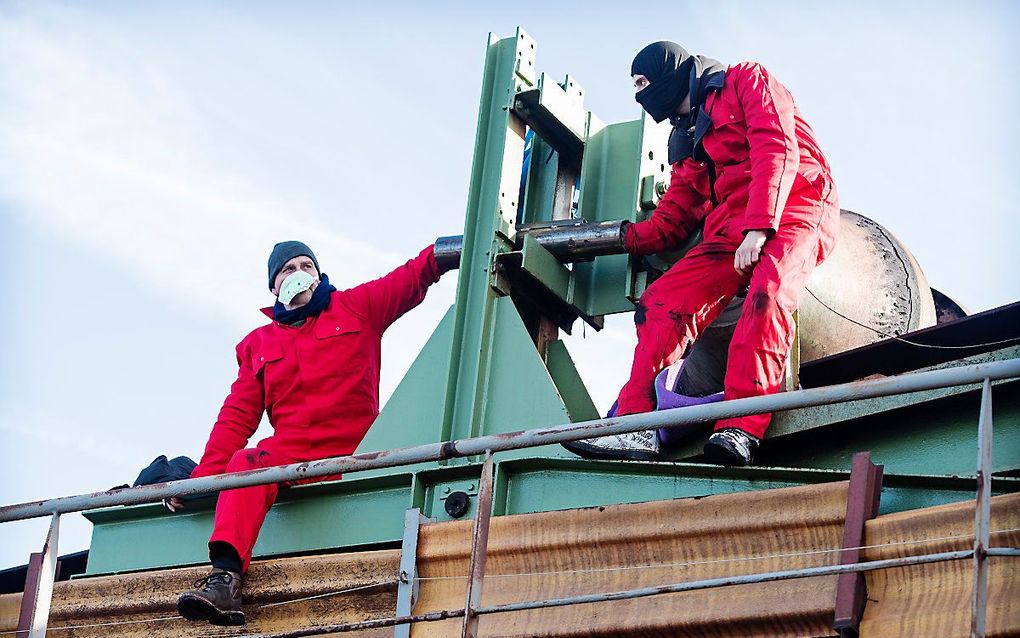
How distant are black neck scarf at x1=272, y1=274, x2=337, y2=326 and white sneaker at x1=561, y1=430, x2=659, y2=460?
6.74ft

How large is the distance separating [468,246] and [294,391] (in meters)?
1.09

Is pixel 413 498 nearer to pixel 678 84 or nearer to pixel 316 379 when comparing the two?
pixel 316 379

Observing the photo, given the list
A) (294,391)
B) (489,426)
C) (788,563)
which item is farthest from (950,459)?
(294,391)

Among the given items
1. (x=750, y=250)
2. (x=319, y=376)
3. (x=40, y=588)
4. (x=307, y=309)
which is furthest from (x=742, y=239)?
(x=40, y=588)

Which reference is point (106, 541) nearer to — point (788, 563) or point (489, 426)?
point (489, 426)

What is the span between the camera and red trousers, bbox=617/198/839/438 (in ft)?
20.9

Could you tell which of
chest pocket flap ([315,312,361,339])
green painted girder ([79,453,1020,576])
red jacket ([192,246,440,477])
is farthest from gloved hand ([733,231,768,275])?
chest pocket flap ([315,312,361,339])

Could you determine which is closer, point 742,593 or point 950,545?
point 950,545

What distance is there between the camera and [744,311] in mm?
6508

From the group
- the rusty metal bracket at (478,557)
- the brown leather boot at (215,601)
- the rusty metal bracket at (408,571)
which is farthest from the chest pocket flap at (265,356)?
the rusty metal bracket at (478,557)

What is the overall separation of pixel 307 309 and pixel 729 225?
91.3 inches

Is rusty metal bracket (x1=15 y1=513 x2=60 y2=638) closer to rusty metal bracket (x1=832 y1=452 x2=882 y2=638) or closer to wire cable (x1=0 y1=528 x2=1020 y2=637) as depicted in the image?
wire cable (x1=0 y1=528 x2=1020 y2=637)

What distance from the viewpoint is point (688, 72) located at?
744cm

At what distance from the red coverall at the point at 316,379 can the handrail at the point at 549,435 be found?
119 cm
